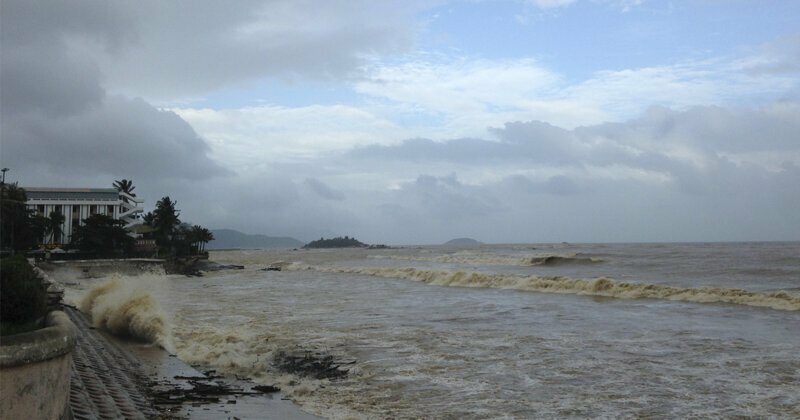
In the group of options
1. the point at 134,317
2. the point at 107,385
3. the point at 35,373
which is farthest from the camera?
the point at 134,317

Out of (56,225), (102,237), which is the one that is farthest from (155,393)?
(56,225)

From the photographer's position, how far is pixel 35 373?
467 cm

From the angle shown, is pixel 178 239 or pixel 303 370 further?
pixel 178 239

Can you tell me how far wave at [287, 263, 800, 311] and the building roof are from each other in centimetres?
5464

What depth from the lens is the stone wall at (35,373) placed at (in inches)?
173

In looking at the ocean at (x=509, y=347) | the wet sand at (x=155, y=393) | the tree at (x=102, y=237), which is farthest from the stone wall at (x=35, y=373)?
the tree at (x=102, y=237)

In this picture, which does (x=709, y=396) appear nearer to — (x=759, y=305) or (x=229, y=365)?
(x=229, y=365)

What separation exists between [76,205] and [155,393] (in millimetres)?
75658

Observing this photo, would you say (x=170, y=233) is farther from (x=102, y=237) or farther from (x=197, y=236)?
(x=102, y=237)

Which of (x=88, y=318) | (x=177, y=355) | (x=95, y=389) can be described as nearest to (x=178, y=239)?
(x=88, y=318)

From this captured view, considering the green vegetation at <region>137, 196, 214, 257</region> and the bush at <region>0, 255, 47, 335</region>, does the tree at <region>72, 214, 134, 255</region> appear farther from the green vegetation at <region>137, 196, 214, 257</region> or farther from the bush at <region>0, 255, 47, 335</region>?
the bush at <region>0, 255, 47, 335</region>

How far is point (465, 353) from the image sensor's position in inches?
504

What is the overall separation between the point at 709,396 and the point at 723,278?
27343 mm

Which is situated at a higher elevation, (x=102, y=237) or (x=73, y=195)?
(x=73, y=195)
